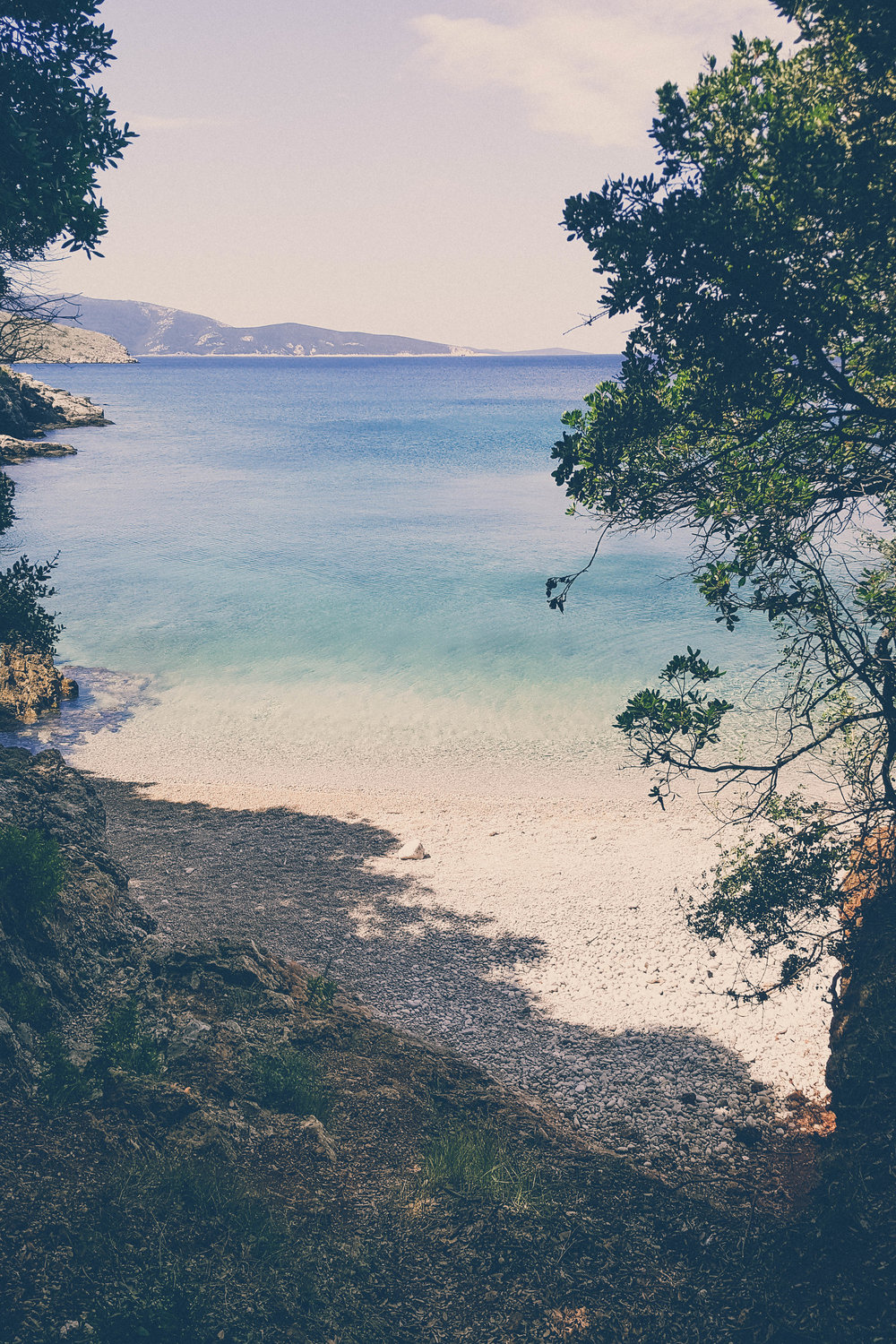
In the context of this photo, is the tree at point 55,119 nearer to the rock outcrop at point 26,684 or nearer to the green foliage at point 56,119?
the green foliage at point 56,119

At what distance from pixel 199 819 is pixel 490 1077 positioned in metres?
10.2

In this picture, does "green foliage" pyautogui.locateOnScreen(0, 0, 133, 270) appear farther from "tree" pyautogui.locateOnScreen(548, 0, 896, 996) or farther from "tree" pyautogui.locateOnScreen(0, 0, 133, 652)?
"tree" pyautogui.locateOnScreen(548, 0, 896, 996)

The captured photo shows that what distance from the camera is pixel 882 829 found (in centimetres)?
930

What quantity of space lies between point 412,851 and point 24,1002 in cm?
908

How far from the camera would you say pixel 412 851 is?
15914mm

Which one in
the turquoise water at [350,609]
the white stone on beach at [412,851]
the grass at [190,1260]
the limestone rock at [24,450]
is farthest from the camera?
the limestone rock at [24,450]

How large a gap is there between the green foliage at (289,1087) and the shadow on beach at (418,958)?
9.93 feet

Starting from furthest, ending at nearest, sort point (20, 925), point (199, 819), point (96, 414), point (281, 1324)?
point (96, 414) < point (199, 819) < point (20, 925) < point (281, 1324)

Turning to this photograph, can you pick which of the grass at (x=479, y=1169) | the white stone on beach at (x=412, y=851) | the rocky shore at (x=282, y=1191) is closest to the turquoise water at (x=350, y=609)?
the white stone on beach at (x=412, y=851)

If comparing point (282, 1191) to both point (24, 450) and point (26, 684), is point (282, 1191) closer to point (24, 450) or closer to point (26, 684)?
point (26, 684)

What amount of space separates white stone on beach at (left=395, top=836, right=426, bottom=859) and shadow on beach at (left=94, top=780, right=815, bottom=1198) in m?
0.49

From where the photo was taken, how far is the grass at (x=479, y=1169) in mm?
6758

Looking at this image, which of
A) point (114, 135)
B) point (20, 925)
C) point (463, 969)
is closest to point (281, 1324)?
point (20, 925)

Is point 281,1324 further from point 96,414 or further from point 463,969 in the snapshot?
point 96,414
